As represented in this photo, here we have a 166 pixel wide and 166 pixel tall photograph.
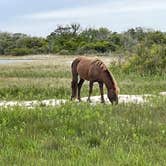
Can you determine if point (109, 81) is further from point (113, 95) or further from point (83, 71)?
point (83, 71)

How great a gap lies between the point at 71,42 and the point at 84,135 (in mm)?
75903

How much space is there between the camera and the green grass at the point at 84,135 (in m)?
8.13

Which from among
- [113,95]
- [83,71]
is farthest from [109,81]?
[83,71]

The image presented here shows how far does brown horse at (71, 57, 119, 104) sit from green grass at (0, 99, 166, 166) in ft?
7.63

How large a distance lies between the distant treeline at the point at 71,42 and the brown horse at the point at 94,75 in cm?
5602

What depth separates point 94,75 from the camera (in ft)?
57.3

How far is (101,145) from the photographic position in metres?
9.14

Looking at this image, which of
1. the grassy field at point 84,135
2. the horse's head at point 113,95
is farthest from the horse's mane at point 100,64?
the grassy field at point 84,135

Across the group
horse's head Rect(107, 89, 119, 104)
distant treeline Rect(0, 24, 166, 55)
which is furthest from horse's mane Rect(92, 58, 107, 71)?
distant treeline Rect(0, 24, 166, 55)

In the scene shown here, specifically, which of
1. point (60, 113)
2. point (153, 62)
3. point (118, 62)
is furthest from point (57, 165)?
point (118, 62)

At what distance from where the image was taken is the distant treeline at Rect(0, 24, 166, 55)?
3130 inches

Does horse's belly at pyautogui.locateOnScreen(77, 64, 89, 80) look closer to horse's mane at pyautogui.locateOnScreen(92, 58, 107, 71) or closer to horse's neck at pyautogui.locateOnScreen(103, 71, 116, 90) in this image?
horse's mane at pyautogui.locateOnScreen(92, 58, 107, 71)

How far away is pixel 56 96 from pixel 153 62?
47.8 feet

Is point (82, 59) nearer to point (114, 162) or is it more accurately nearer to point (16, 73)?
point (114, 162)
